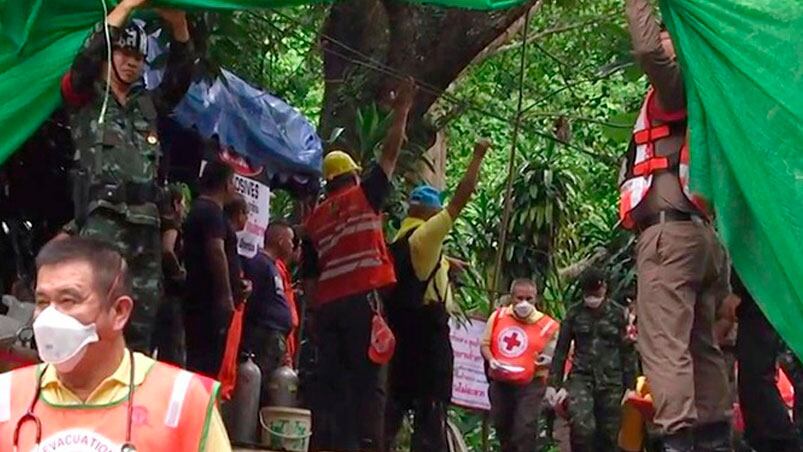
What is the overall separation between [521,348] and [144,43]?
4854mm

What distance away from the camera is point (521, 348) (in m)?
10.2

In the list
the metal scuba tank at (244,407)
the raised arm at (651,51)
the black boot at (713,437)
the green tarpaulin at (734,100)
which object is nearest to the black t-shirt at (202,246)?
the metal scuba tank at (244,407)

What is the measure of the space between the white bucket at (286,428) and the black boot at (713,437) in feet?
6.69

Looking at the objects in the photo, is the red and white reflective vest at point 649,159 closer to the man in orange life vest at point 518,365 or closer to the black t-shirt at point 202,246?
the black t-shirt at point 202,246

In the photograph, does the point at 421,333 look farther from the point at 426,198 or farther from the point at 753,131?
the point at 753,131

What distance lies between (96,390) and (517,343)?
6928 millimetres

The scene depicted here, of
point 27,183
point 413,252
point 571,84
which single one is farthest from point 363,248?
point 571,84

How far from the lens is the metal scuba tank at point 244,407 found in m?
7.34

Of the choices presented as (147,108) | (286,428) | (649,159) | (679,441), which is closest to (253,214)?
(286,428)

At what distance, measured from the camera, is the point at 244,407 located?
741 cm

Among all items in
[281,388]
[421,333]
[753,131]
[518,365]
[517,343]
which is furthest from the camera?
[517,343]

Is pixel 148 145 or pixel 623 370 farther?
pixel 623 370

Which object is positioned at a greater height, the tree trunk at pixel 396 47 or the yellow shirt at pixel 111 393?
the tree trunk at pixel 396 47

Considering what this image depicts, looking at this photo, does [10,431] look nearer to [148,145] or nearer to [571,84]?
[148,145]
